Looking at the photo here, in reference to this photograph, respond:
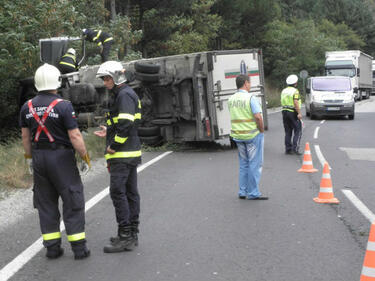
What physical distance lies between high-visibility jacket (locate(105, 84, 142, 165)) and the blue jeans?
8.78ft

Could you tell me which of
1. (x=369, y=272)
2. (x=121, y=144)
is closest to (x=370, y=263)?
(x=369, y=272)

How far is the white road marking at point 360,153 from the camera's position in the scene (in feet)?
40.3

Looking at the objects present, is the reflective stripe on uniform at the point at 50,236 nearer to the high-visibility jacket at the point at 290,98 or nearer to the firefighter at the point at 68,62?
the firefighter at the point at 68,62

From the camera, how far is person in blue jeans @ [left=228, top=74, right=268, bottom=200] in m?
7.99

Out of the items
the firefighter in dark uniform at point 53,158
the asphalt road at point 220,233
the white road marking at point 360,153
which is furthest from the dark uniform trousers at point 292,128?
the firefighter in dark uniform at point 53,158

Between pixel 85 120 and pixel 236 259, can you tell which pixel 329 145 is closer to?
pixel 85 120

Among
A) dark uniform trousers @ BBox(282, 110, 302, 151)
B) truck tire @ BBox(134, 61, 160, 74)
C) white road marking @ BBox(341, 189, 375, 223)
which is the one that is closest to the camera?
white road marking @ BBox(341, 189, 375, 223)

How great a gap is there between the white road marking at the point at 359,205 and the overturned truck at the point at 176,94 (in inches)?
206

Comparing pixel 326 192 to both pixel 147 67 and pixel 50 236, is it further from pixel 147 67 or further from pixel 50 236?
pixel 147 67

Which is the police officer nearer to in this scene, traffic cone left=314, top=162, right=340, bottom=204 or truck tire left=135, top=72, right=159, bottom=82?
truck tire left=135, top=72, right=159, bottom=82

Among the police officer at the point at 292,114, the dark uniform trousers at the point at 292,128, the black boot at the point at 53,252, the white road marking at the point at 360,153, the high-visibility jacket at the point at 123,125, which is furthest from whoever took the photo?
the dark uniform trousers at the point at 292,128

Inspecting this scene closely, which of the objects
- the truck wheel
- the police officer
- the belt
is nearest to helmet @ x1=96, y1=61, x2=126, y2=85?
the belt

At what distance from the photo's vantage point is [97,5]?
75.7 ft

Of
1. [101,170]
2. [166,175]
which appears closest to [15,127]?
[101,170]
